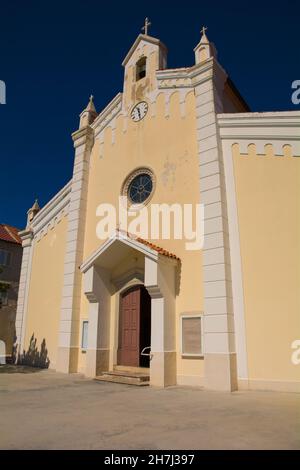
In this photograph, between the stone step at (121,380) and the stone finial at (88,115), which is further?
the stone finial at (88,115)

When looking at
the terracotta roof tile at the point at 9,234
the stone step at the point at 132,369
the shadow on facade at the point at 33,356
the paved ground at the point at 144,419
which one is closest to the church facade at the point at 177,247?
the stone step at the point at 132,369

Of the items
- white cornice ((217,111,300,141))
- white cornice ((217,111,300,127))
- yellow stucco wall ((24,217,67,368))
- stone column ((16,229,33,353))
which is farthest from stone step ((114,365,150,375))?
white cornice ((217,111,300,127))

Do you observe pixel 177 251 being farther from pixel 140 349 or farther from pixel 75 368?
pixel 75 368

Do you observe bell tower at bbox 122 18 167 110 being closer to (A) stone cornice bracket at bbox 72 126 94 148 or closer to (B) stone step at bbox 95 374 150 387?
(A) stone cornice bracket at bbox 72 126 94 148

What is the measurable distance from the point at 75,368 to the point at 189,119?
10.0 meters

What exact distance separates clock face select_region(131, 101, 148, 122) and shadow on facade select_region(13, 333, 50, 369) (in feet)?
33.1

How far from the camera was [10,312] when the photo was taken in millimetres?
23203

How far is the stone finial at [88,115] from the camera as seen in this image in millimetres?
16141

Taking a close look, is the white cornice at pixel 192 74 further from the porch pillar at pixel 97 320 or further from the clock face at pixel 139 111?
the porch pillar at pixel 97 320

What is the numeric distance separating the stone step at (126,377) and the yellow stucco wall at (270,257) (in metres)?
3.07

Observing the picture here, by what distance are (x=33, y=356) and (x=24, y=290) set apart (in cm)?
327

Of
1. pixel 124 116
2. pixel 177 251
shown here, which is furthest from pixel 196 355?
pixel 124 116

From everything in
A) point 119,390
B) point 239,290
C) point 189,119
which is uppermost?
point 189,119

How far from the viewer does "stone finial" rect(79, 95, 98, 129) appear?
16141mm
